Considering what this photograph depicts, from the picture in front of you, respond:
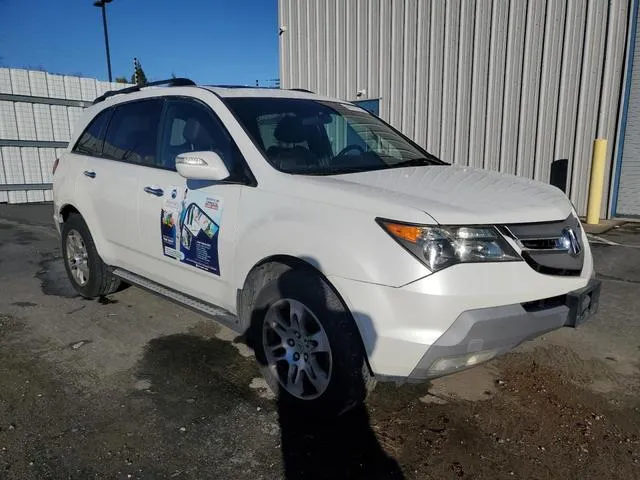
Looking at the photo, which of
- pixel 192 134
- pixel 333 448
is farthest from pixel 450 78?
pixel 333 448

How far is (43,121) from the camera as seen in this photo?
11797 mm

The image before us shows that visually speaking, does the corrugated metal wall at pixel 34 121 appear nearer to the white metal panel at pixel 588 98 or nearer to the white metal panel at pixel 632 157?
the white metal panel at pixel 588 98

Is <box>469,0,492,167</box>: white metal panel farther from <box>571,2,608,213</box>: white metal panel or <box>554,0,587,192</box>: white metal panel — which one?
<box>571,2,608,213</box>: white metal panel

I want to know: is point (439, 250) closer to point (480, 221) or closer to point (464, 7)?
point (480, 221)

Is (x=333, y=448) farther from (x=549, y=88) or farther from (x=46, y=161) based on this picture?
(x=46, y=161)

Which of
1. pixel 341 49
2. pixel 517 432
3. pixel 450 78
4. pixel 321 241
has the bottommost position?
pixel 517 432

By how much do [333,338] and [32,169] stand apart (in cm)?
1164

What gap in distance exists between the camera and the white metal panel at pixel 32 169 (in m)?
11.7

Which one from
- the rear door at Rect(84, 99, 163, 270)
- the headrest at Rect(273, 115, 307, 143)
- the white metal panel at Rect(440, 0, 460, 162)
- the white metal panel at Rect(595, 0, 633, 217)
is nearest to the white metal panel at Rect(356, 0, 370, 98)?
the white metal panel at Rect(440, 0, 460, 162)

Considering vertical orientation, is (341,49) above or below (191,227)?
above

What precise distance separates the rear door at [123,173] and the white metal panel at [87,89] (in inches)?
361

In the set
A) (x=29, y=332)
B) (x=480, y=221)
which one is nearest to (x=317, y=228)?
(x=480, y=221)

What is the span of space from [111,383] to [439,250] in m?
2.18

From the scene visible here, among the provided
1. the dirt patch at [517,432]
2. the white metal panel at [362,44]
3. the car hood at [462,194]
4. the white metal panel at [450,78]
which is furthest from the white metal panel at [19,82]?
the dirt patch at [517,432]
